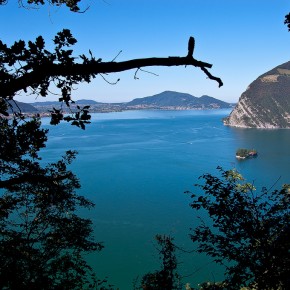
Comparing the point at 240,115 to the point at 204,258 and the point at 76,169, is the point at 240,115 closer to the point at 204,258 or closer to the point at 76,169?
the point at 76,169

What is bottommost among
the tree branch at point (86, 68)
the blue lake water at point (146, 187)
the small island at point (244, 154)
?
the blue lake water at point (146, 187)

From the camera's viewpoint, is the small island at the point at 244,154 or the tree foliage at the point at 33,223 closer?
the tree foliage at the point at 33,223

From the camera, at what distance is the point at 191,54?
2783 millimetres

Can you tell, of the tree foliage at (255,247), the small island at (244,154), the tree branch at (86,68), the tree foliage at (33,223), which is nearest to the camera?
the tree branch at (86,68)

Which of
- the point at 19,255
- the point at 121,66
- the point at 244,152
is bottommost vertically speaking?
the point at 244,152

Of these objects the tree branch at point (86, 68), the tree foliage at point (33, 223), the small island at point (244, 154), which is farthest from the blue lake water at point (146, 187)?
the tree branch at point (86, 68)

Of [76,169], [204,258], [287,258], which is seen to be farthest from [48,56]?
[76,169]

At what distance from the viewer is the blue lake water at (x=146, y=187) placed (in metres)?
30.1

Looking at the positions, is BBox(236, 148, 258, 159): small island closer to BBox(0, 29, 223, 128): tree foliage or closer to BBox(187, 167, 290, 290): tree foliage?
BBox(187, 167, 290, 290): tree foliage

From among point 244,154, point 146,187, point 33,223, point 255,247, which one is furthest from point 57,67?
point 244,154

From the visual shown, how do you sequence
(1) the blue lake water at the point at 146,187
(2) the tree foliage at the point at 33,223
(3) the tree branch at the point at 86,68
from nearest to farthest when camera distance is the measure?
1. (3) the tree branch at the point at 86,68
2. (2) the tree foliage at the point at 33,223
3. (1) the blue lake water at the point at 146,187

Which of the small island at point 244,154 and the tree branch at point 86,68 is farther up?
the tree branch at point 86,68

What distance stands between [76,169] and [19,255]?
6088cm

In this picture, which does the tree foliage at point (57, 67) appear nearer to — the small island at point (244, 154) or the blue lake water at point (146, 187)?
the blue lake water at point (146, 187)
